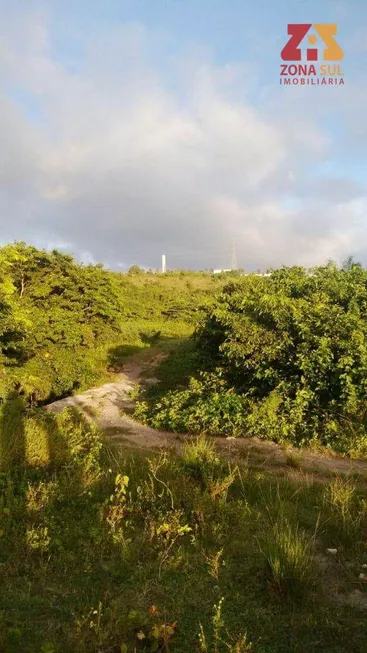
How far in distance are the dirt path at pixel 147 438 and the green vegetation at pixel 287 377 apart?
1.23ft

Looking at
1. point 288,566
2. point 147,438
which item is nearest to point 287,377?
point 147,438

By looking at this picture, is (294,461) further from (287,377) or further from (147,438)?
(147,438)

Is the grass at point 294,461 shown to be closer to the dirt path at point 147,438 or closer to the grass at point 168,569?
the dirt path at point 147,438

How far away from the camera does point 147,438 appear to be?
10.1 metres

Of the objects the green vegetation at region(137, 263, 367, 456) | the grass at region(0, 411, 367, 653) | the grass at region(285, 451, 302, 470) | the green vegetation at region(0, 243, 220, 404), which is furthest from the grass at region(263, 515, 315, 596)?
the green vegetation at region(0, 243, 220, 404)

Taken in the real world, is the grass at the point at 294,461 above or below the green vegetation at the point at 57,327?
below

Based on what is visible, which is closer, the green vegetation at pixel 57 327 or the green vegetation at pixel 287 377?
the green vegetation at pixel 287 377

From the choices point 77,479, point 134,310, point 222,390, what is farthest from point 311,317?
point 134,310

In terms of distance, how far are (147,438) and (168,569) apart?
21.4ft

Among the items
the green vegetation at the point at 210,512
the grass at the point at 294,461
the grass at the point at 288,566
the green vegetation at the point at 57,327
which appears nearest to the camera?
the green vegetation at the point at 210,512

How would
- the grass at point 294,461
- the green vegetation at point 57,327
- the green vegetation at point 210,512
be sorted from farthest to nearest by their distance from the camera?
the green vegetation at point 57,327 → the grass at point 294,461 → the green vegetation at point 210,512

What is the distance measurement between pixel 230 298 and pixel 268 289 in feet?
4.02

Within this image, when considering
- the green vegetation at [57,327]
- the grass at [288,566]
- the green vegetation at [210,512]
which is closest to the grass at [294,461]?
the green vegetation at [210,512]

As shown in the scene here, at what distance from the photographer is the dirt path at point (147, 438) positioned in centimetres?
733
